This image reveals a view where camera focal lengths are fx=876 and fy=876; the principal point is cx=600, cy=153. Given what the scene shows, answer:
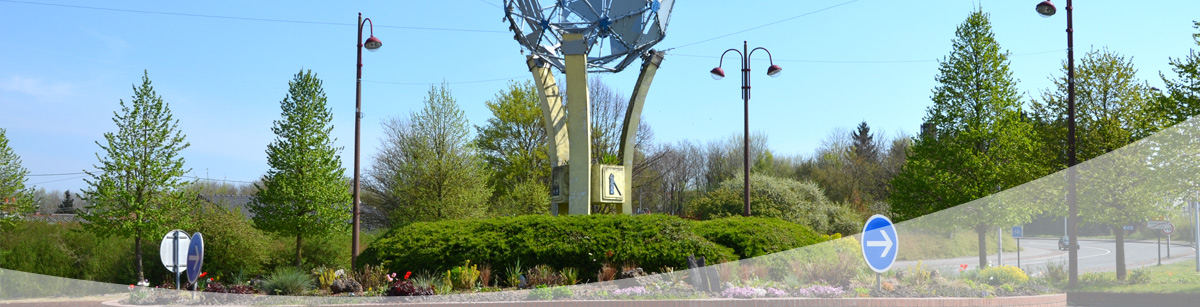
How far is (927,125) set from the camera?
1062 inches

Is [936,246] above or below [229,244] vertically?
below

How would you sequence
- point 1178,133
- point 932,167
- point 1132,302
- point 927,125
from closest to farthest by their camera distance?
point 1132,302 < point 1178,133 < point 932,167 < point 927,125

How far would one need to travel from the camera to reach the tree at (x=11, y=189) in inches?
821

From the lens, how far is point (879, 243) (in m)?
9.64

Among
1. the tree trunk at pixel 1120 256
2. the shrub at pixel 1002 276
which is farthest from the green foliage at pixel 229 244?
the tree trunk at pixel 1120 256

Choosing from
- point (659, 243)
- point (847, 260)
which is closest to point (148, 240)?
point (659, 243)

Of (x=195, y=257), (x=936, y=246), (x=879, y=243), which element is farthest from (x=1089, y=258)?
(x=195, y=257)

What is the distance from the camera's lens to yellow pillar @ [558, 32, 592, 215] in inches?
727

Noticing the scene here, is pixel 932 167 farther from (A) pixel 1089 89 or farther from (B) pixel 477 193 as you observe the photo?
(B) pixel 477 193

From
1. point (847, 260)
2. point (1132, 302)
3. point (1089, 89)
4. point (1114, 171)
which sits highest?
point (1089, 89)

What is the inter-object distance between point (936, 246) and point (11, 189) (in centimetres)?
3303

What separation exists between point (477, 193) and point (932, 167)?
569 inches

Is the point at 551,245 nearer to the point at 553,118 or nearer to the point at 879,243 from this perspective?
the point at 879,243

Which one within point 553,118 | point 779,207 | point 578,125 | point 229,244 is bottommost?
point 229,244
